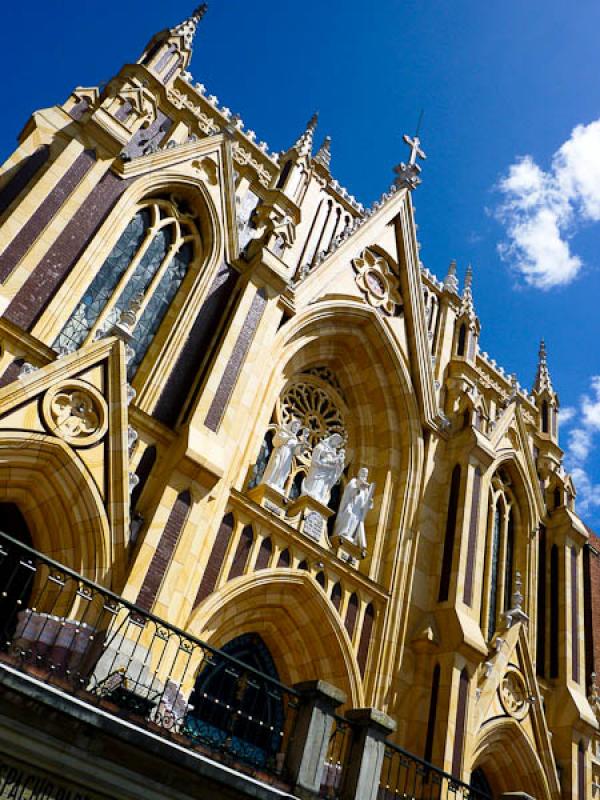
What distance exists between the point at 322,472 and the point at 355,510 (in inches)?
46.7

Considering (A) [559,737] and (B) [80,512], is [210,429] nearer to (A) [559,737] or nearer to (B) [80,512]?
(B) [80,512]

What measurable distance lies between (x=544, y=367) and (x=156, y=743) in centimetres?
2192

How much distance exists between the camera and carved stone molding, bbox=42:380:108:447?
461 inches

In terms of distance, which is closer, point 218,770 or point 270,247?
point 218,770

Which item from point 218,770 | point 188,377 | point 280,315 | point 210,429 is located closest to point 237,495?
point 210,429

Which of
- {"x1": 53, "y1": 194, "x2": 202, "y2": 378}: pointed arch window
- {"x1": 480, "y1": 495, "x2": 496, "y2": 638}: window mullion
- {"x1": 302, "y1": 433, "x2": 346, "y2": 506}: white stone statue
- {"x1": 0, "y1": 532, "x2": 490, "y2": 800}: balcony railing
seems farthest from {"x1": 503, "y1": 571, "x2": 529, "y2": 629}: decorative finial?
{"x1": 53, "y1": 194, "x2": 202, "y2": 378}: pointed arch window

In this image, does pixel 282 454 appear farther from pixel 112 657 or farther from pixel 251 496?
pixel 112 657

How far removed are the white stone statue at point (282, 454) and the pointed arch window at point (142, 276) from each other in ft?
11.1

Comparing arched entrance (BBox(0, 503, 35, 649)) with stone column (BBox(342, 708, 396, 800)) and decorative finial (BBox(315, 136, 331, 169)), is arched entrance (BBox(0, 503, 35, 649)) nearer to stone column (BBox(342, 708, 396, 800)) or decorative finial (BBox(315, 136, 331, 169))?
stone column (BBox(342, 708, 396, 800))

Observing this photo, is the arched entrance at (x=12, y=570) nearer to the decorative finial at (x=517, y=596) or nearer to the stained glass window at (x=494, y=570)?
the decorative finial at (x=517, y=596)

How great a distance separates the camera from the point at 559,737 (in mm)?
17938

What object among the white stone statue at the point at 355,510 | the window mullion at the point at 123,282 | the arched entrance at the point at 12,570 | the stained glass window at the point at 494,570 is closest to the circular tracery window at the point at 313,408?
the white stone statue at the point at 355,510

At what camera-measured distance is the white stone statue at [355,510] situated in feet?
53.7

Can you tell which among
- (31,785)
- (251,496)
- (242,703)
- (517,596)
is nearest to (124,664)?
(31,785)
